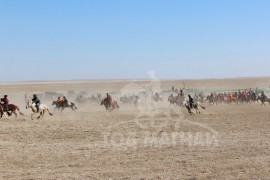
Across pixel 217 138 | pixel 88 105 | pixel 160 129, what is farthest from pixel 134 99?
pixel 217 138

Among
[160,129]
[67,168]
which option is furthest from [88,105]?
[67,168]

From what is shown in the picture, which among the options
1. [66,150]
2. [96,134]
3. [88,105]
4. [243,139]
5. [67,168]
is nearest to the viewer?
[67,168]

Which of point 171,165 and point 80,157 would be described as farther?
point 80,157

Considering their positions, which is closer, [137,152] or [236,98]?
[137,152]

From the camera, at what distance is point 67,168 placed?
1421cm

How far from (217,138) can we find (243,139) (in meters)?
1.24

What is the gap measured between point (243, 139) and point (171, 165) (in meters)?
6.25

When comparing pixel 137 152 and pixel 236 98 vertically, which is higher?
pixel 236 98

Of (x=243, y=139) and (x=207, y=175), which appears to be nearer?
(x=207, y=175)

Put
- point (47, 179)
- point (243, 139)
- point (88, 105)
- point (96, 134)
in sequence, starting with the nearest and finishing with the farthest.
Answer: point (47, 179) → point (243, 139) → point (96, 134) → point (88, 105)

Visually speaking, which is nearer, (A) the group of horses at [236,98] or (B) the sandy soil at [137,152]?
(B) the sandy soil at [137,152]

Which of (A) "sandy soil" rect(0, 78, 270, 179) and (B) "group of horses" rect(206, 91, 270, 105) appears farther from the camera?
(B) "group of horses" rect(206, 91, 270, 105)

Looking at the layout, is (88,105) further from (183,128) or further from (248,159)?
(248,159)

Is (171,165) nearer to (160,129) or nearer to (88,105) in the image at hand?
Answer: (160,129)
